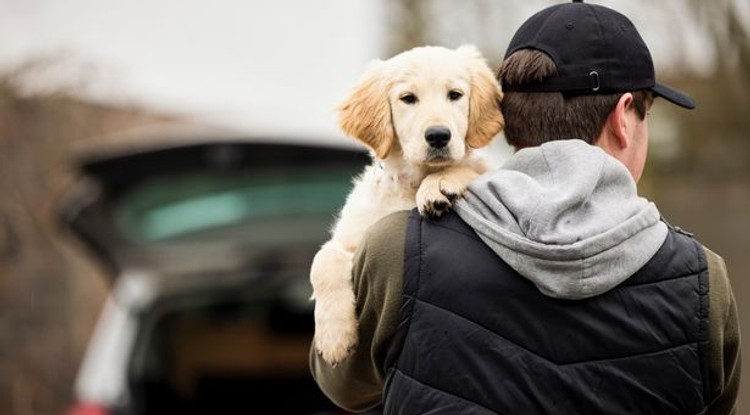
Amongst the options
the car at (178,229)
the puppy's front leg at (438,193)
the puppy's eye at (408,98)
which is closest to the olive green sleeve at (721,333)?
the puppy's front leg at (438,193)

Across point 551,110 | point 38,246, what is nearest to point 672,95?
point 551,110

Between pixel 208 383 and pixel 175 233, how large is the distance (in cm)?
225

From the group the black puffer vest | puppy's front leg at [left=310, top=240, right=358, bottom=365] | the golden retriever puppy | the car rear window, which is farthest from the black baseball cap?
the car rear window

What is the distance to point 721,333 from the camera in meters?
2.61

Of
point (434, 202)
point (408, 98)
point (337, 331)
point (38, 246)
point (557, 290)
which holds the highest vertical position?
point (408, 98)

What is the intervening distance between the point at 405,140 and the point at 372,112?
0.10 metres

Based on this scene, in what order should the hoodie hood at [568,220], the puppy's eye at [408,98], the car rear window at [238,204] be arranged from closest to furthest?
the hoodie hood at [568,220] → the puppy's eye at [408,98] → the car rear window at [238,204]

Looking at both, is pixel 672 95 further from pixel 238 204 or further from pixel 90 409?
pixel 238 204

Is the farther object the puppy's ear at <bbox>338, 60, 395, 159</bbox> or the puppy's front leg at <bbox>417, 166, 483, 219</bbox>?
the puppy's ear at <bbox>338, 60, 395, 159</bbox>

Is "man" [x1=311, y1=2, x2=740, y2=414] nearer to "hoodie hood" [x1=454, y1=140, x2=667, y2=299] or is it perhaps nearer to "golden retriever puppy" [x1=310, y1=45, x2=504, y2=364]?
"hoodie hood" [x1=454, y1=140, x2=667, y2=299]

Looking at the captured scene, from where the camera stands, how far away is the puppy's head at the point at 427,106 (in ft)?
9.26

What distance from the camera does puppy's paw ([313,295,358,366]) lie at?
2762mm

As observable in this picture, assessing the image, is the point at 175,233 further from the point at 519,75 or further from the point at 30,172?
the point at 30,172

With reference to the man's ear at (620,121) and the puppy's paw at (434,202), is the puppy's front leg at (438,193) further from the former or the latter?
the man's ear at (620,121)
